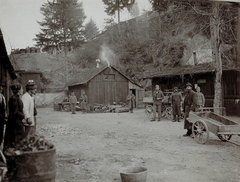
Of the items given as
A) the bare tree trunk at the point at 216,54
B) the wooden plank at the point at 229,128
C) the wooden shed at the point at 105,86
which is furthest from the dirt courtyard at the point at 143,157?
the wooden shed at the point at 105,86

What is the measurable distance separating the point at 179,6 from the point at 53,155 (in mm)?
5204

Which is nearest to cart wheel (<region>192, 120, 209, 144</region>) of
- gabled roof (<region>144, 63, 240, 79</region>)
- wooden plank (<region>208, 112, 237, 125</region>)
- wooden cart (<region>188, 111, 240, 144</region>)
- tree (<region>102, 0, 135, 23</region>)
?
wooden cart (<region>188, 111, 240, 144</region>)

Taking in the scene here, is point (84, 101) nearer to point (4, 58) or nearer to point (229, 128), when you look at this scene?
point (4, 58)

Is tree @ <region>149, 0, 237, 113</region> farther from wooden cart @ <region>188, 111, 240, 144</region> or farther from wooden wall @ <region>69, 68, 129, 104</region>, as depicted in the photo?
wooden wall @ <region>69, 68, 129, 104</region>

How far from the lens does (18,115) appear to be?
13.2 ft

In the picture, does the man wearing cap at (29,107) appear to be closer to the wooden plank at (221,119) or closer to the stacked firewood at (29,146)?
the stacked firewood at (29,146)

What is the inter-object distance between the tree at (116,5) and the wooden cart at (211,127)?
3.21 metres

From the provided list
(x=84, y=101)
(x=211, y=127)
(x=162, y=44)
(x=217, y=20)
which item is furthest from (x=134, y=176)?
(x=84, y=101)

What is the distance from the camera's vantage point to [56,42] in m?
4.88

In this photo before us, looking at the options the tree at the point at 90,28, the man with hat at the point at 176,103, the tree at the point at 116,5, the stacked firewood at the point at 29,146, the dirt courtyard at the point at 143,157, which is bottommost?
the dirt courtyard at the point at 143,157

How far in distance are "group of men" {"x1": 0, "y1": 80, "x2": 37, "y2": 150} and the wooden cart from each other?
3904 millimetres

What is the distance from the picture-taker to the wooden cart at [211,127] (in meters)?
5.56

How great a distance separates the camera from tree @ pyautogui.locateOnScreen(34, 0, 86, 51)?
4.62 metres

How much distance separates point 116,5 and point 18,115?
10.2 feet
